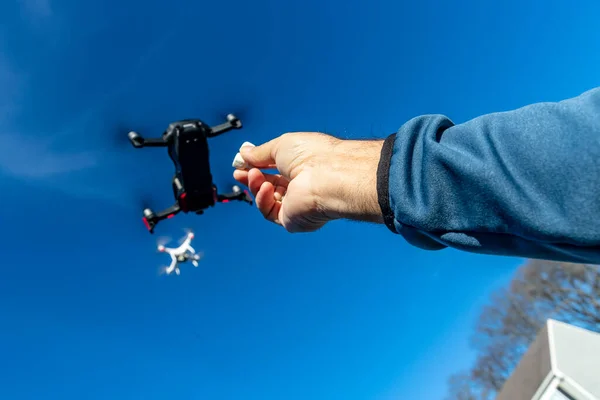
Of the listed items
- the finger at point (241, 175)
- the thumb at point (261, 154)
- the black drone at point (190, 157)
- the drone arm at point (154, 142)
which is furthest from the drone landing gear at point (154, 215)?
the thumb at point (261, 154)

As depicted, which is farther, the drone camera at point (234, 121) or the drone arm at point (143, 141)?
the drone camera at point (234, 121)

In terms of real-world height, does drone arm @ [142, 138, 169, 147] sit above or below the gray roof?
below

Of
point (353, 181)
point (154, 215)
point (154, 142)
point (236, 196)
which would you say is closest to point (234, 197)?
point (236, 196)

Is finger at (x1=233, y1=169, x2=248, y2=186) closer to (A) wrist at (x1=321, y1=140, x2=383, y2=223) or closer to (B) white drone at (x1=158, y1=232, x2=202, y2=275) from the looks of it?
(A) wrist at (x1=321, y1=140, x2=383, y2=223)

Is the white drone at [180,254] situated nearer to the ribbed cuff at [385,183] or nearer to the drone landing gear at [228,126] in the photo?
the drone landing gear at [228,126]

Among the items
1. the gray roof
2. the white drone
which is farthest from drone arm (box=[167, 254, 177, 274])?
the gray roof

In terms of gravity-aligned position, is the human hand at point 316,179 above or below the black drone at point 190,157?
below
